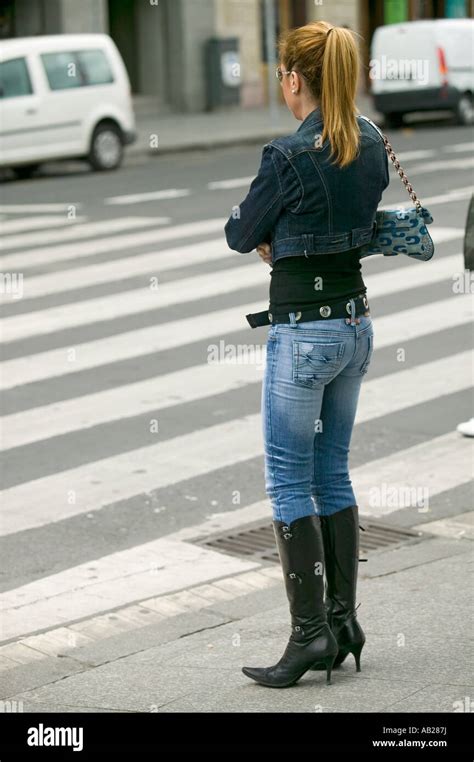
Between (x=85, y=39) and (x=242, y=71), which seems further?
(x=242, y=71)

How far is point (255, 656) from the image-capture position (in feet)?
16.4

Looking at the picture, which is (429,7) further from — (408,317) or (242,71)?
(408,317)

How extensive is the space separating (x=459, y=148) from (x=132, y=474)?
1664cm

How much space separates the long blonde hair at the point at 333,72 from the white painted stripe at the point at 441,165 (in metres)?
15.3

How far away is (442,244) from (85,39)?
33.5 ft

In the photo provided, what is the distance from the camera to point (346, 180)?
4.48 metres

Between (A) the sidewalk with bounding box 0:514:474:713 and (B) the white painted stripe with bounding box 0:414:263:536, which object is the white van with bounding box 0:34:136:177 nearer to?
(B) the white painted stripe with bounding box 0:414:263:536

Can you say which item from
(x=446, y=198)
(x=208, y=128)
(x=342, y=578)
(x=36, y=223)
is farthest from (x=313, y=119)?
(x=208, y=128)

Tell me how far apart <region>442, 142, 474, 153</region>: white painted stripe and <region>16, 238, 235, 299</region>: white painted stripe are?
30.5 feet

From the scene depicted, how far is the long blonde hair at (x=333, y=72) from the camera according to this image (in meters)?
4.41

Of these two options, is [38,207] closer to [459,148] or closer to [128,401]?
[459,148]

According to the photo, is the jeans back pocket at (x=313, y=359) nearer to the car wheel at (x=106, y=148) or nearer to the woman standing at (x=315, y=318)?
the woman standing at (x=315, y=318)

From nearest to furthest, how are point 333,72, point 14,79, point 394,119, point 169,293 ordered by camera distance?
point 333,72 < point 169,293 < point 14,79 < point 394,119
